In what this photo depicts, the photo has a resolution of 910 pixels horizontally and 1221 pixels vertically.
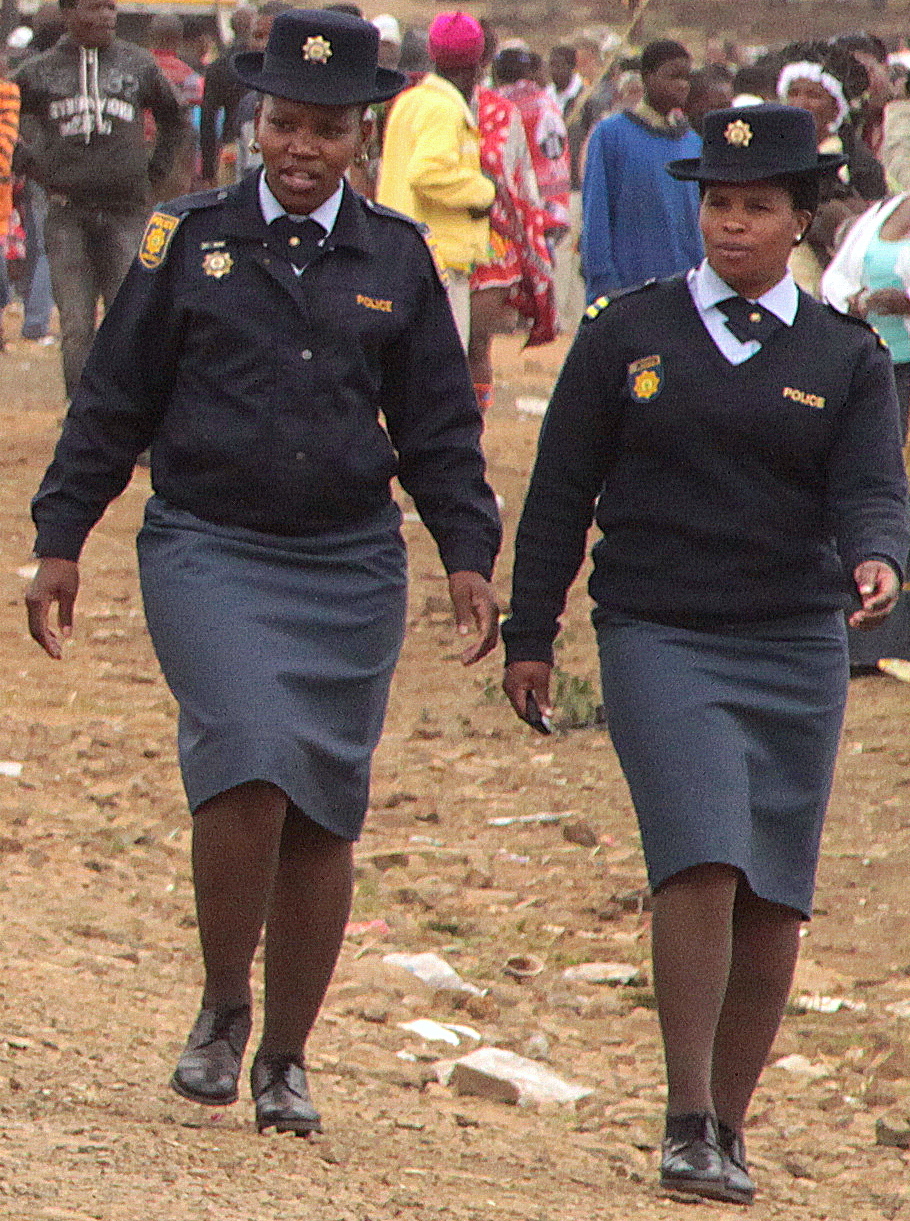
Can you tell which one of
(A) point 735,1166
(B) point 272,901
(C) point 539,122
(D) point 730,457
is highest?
(D) point 730,457

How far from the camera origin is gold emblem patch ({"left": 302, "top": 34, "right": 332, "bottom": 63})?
14.4 feet

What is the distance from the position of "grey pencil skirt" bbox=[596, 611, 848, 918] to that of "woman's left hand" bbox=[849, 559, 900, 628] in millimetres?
238

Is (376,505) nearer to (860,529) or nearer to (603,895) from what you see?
(860,529)

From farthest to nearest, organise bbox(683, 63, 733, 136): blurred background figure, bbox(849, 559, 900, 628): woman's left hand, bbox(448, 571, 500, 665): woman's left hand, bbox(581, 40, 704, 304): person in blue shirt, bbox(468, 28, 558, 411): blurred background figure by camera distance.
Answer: bbox(683, 63, 733, 136): blurred background figure, bbox(468, 28, 558, 411): blurred background figure, bbox(581, 40, 704, 304): person in blue shirt, bbox(448, 571, 500, 665): woman's left hand, bbox(849, 559, 900, 628): woman's left hand

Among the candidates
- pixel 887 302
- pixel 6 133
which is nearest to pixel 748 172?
pixel 887 302

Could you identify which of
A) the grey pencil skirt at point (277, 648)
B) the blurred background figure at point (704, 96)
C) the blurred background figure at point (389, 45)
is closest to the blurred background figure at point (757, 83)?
the blurred background figure at point (704, 96)

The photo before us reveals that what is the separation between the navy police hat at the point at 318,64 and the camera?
14.3 feet

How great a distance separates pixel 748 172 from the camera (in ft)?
14.2

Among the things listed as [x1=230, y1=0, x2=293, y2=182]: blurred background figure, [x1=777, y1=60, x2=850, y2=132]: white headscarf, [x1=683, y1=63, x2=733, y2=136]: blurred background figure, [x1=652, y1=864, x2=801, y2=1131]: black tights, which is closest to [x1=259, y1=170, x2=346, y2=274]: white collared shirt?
[x1=652, y1=864, x2=801, y2=1131]: black tights

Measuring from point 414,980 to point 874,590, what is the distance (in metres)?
2.45

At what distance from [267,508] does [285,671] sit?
0.30 m

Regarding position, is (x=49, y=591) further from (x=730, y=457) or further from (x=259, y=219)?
(x=730, y=457)

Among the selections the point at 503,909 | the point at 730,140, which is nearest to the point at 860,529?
the point at 730,140

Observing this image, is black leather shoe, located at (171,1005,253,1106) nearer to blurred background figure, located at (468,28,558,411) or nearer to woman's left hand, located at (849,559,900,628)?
woman's left hand, located at (849,559,900,628)
